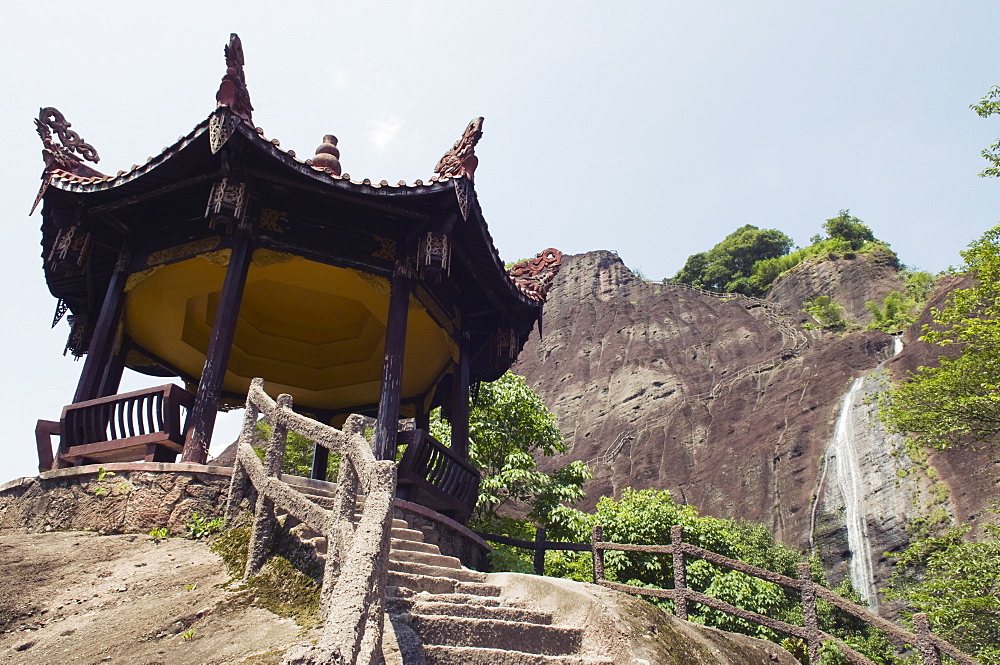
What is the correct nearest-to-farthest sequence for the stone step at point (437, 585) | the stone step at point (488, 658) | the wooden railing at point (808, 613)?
the stone step at point (488, 658), the stone step at point (437, 585), the wooden railing at point (808, 613)

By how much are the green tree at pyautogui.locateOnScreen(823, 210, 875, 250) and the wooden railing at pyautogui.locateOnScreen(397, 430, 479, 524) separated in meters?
61.2

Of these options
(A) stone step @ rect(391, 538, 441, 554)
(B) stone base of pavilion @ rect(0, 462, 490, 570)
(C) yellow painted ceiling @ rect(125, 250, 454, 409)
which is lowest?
(A) stone step @ rect(391, 538, 441, 554)

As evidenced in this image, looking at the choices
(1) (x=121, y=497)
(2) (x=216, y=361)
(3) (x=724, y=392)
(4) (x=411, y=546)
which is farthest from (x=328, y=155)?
(3) (x=724, y=392)

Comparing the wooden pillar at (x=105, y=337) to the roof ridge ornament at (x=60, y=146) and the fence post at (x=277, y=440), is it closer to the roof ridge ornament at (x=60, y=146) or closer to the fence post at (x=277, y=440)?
the roof ridge ornament at (x=60, y=146)

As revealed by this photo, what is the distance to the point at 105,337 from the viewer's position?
9203 millimetres

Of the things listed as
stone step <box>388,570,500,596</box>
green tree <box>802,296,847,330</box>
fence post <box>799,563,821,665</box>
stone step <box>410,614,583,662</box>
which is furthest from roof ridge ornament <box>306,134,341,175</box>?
green tree <box>802,296,847,330</box>

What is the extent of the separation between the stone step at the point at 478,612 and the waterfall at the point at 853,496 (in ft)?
78.2

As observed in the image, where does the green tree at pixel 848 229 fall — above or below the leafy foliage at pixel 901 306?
above

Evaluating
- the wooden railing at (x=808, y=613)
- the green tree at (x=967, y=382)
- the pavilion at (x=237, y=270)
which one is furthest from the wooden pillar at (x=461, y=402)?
the green tree at (x=967, y=382)

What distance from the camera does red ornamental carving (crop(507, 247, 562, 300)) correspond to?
1155 centimetres

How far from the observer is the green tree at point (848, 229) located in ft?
205

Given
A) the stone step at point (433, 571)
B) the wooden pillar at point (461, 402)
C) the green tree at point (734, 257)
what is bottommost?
the stone step at point (433, 571)

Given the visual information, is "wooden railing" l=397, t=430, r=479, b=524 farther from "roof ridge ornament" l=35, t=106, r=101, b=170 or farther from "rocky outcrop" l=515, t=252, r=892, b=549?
"rocky outcrop" l=515, t=252, r=892, b=549

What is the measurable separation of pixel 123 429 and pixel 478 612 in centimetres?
491
